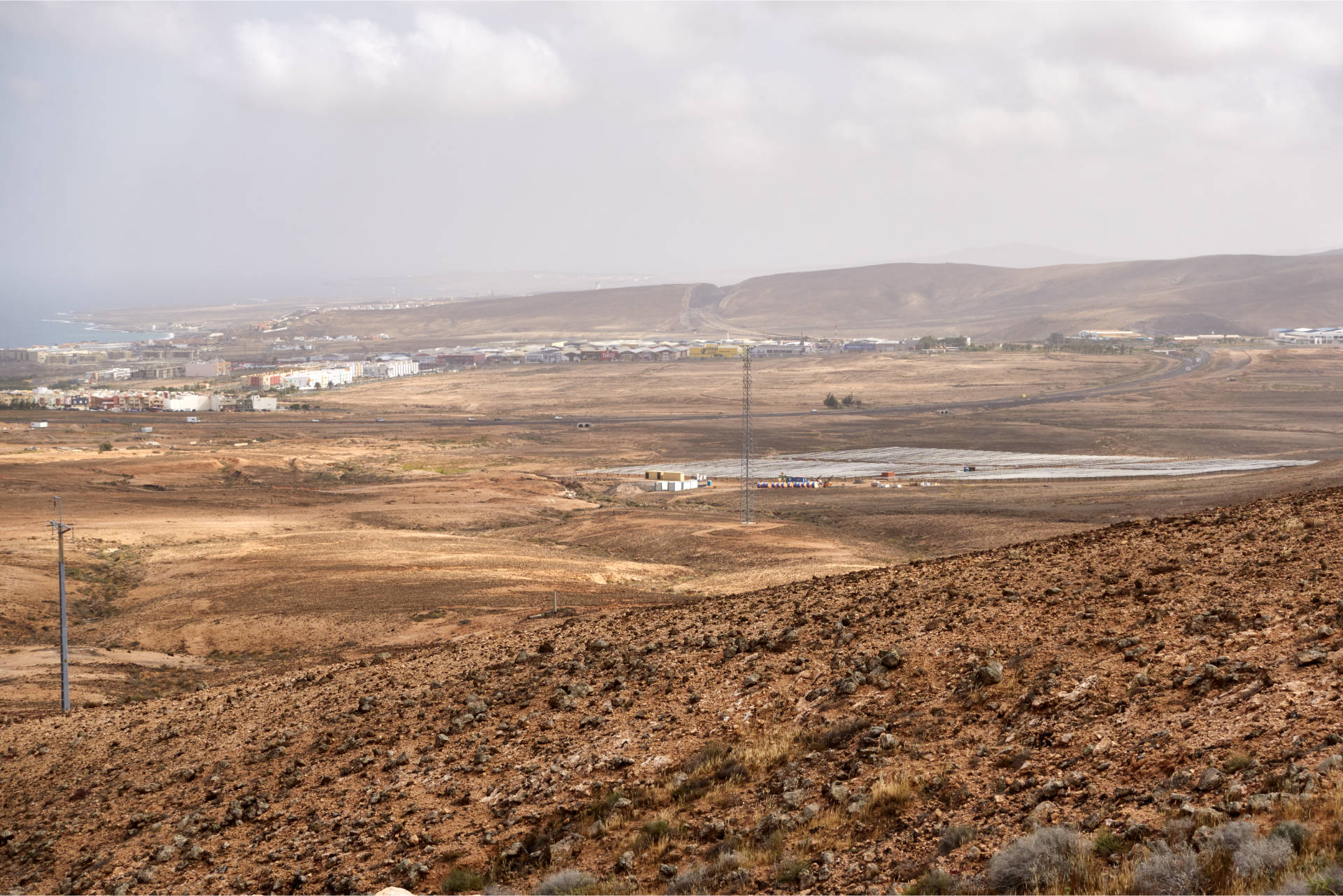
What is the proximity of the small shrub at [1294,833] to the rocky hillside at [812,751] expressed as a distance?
26 millimetres

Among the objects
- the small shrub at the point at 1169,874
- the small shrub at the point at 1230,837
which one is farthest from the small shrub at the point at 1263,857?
the small shrub at the point at 1169,874

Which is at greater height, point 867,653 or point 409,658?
point 867,653

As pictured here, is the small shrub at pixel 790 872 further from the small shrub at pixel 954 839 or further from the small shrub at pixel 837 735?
the small shrub at pixel 837 735

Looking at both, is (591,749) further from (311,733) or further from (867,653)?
(311,733)

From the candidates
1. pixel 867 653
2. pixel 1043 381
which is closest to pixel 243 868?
pixel 867 653

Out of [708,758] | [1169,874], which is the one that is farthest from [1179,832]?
[708,758]

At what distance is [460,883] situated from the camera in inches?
457

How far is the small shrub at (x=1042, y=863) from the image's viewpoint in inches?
333

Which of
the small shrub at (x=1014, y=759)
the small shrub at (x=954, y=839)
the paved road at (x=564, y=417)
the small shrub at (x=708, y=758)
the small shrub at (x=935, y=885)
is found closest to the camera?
the small shrub at (x=935, y=885)

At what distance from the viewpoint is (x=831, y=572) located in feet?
124

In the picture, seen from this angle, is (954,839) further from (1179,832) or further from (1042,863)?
(1179,832)

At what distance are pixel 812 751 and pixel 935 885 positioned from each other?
3.79 metres

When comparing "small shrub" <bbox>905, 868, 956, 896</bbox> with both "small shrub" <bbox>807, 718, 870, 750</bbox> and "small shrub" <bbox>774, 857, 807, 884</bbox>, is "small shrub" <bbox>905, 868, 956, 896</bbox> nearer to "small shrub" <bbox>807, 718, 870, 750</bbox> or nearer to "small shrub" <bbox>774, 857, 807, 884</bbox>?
"small shrub" <bbox>774, 857, 807, 884</bbox>

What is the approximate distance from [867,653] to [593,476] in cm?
6553
